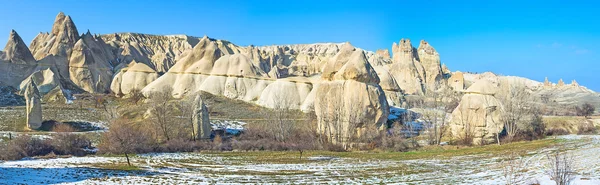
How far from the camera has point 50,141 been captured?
2762 cm

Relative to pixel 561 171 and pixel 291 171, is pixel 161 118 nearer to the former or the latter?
pixel 291 171

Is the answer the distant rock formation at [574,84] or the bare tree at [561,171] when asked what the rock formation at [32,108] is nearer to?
the bare tree at [561,171]

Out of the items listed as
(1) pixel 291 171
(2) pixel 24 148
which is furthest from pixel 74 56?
(1) pixel 291 171

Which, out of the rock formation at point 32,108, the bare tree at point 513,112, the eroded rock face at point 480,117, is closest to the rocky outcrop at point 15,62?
the rock formation at point 32,108

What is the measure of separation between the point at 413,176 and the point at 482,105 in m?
19.1

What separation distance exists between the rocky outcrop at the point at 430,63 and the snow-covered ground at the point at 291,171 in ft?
307

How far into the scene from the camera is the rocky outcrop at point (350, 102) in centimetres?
3386

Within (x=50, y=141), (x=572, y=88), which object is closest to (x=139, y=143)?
(x=50, y=141)

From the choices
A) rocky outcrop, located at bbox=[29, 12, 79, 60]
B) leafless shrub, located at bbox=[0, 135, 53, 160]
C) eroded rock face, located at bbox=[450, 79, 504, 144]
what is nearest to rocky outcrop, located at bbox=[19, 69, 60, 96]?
rocky outcrop, located at bbox=[29, 12, 79, 60]

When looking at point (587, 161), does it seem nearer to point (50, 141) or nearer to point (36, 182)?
point (36, 182)

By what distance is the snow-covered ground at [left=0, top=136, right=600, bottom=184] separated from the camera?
53.7ft

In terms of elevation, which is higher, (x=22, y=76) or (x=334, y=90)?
(x=22, y=76)

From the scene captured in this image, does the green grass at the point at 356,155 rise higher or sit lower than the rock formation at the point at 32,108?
lower

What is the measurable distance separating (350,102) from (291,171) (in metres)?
15.1
